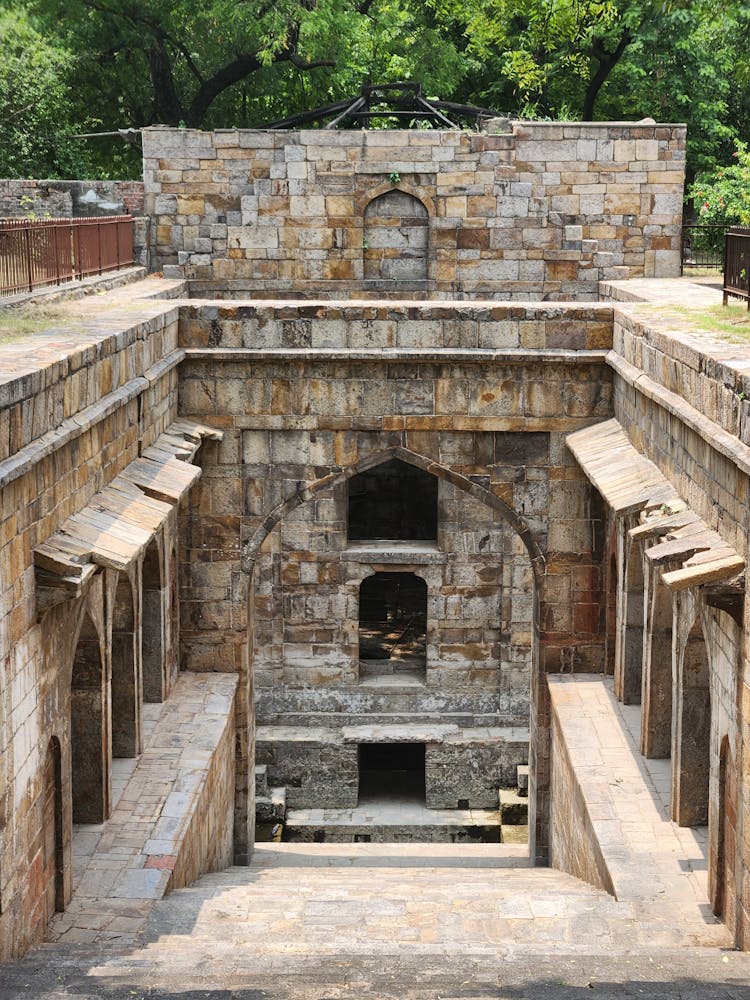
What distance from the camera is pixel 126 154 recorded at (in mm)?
25828

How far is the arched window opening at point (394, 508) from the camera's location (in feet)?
64.4

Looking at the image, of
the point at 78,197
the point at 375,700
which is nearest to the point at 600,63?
the point at 78,197

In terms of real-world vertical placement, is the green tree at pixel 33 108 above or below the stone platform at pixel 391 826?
above

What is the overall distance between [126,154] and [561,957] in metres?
21.5

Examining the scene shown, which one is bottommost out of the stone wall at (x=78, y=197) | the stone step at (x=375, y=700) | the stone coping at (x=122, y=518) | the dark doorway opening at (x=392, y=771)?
the dark doorway opening at (x=392, y=771)

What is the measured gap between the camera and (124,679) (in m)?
11.2

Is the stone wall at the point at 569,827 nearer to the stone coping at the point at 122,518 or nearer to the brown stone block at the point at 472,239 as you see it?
the stone coping at the point at 122,518

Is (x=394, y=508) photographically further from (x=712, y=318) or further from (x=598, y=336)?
(x=712, y=318)

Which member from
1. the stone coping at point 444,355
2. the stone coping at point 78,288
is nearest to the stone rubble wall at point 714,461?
the stone coping at point 444,355

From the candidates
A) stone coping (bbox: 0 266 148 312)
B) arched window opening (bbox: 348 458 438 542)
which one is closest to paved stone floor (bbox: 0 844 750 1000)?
stone coping (bbox: 0 266 148 312)

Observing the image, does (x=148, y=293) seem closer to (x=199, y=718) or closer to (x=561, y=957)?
(x=199, y=718)

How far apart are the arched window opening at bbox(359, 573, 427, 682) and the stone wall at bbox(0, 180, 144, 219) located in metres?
6.32

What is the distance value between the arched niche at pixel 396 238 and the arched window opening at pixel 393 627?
4.45m

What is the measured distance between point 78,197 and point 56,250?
6420mm
